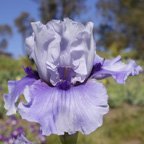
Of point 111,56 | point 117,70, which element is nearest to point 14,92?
point 117,70

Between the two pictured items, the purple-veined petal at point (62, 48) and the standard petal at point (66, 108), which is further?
the purple-veined petal at point (62, 48)

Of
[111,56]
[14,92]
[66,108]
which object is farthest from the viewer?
[111,56]

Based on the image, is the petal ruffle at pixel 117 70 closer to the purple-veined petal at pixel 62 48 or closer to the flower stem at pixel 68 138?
the purple-veined petal at pixel 62 48

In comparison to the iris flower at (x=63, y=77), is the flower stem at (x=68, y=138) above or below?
below

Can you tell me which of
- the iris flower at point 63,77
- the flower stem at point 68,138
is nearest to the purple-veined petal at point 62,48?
the iris flower at point 63,77

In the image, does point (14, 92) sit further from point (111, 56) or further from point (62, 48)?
point (111, 56)

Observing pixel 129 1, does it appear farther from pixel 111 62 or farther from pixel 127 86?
pixel 111 62
